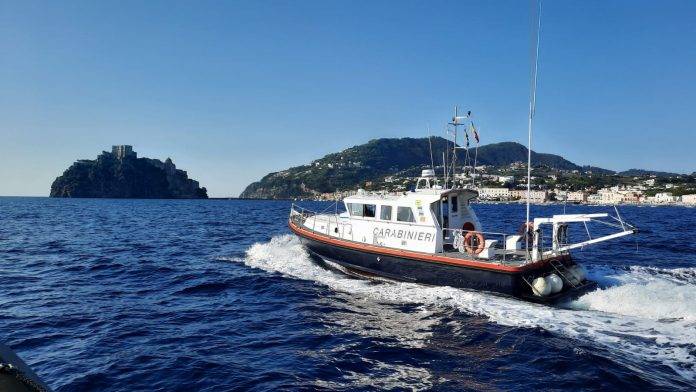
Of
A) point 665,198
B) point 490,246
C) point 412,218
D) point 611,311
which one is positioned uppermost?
point 665,198

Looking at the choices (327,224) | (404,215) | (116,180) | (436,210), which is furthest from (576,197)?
(116,180)

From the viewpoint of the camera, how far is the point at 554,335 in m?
9.55

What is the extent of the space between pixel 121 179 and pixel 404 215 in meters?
192

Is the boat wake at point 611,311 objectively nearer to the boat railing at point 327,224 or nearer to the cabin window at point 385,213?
the boat railing at point 327,224

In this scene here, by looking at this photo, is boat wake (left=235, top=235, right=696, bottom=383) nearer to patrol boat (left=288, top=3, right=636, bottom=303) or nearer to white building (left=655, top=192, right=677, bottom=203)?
patrol boat (left=288, top=3, right=636, bottom=303)

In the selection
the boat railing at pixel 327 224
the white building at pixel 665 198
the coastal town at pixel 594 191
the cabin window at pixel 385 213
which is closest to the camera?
the cabin window at pixel 385 213

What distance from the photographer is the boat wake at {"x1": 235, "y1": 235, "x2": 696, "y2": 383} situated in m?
8.71

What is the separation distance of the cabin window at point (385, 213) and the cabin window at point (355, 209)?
38.2 inches

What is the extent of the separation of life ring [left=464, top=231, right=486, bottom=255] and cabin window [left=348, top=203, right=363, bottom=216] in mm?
4275

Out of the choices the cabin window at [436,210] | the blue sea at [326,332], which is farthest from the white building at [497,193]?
the cabin window at [436,210]

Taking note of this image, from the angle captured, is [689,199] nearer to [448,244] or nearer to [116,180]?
[448,244]

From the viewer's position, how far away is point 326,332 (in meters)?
10.0

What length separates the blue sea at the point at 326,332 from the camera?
7492 mm

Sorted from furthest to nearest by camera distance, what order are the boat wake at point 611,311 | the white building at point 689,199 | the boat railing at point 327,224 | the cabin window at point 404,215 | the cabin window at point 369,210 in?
the white building at point 689,199 < the boat railing at point 327,224 < the cabin window at point 369,210 < the cabin window at point 404,215 < the boat wake at point 611,311
